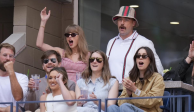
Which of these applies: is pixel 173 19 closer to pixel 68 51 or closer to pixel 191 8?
pixel 191 8

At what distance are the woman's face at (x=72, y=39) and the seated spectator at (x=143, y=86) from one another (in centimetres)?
143

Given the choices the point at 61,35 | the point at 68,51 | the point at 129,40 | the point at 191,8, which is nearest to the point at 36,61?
the point at 61,35

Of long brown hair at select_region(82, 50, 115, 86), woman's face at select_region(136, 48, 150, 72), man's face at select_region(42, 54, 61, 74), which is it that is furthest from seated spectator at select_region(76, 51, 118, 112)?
man's face at select_region(42, 54, 61, 74)

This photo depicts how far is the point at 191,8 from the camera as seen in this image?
8453 mm

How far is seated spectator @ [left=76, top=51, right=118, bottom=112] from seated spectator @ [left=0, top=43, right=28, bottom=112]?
0.78 m

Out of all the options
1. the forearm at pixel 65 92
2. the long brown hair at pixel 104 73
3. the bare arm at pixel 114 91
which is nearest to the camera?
the forearm at pixel 65 92

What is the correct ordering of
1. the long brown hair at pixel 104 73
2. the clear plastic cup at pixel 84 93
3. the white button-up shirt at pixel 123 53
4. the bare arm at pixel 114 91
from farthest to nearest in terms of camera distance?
the white button-up shirt at pixel 123 53 < the long brown hair at pixel 104 73 < the bare arm at pixel 114 91 < the clear plastic cup at pixel 84 93

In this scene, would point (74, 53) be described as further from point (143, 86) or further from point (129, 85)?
point (129, 85)

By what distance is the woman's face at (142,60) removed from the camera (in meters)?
5.96

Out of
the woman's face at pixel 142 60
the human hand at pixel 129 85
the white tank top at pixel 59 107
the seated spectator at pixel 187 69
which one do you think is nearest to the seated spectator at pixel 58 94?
the white tank top at pixel 59 107

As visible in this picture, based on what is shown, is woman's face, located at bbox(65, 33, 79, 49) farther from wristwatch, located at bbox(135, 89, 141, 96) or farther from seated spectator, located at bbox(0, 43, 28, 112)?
wristwatch, located at bbox(135, 89, 141, 96)

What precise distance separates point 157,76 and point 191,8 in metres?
2.93

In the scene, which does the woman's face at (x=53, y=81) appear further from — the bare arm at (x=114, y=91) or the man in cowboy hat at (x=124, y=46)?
the man in cowboy hat at (x=124, y=46)

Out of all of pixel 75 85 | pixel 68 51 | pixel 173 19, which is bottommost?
pixel 75 85
